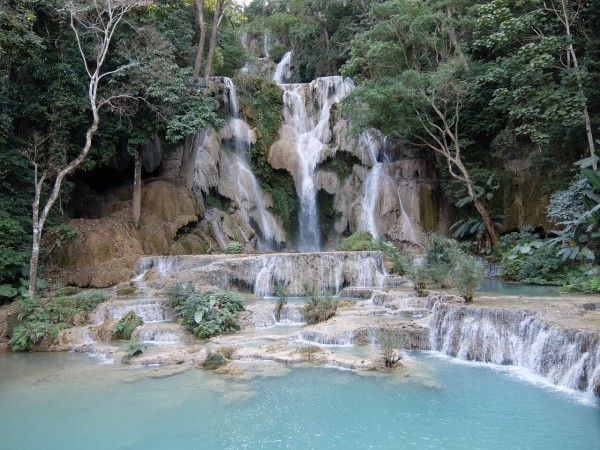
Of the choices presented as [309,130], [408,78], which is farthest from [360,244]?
[309,130]

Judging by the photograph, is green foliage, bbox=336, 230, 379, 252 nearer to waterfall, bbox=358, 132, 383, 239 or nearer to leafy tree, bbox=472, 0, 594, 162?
waterfall, bbox=358, 132, 383, 239

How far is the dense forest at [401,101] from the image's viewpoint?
569 inches

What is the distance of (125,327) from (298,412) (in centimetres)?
598

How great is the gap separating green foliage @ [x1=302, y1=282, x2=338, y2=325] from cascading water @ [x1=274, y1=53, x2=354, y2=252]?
11177 mm

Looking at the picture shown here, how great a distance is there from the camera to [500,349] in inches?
340

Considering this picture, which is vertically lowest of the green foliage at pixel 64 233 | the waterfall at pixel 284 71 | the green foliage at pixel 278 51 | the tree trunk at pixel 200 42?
the green foliage at pixel 64 233

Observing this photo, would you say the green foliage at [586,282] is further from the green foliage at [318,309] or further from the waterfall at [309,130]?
the waterfall at [309,130]

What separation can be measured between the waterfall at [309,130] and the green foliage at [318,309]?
36.3 ft

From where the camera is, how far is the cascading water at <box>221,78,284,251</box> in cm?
2255

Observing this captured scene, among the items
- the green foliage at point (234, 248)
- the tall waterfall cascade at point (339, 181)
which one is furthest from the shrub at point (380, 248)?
the green foliage at point (234, 248)

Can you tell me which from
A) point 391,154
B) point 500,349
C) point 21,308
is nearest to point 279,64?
point 391,154

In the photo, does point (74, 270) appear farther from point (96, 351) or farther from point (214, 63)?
point (214, 63)

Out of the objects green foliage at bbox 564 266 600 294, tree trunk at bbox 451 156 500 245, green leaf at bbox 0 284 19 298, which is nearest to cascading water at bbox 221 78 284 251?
tree trunk at bbox 451 156 500 245

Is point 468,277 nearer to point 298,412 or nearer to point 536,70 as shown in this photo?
point 298,412
